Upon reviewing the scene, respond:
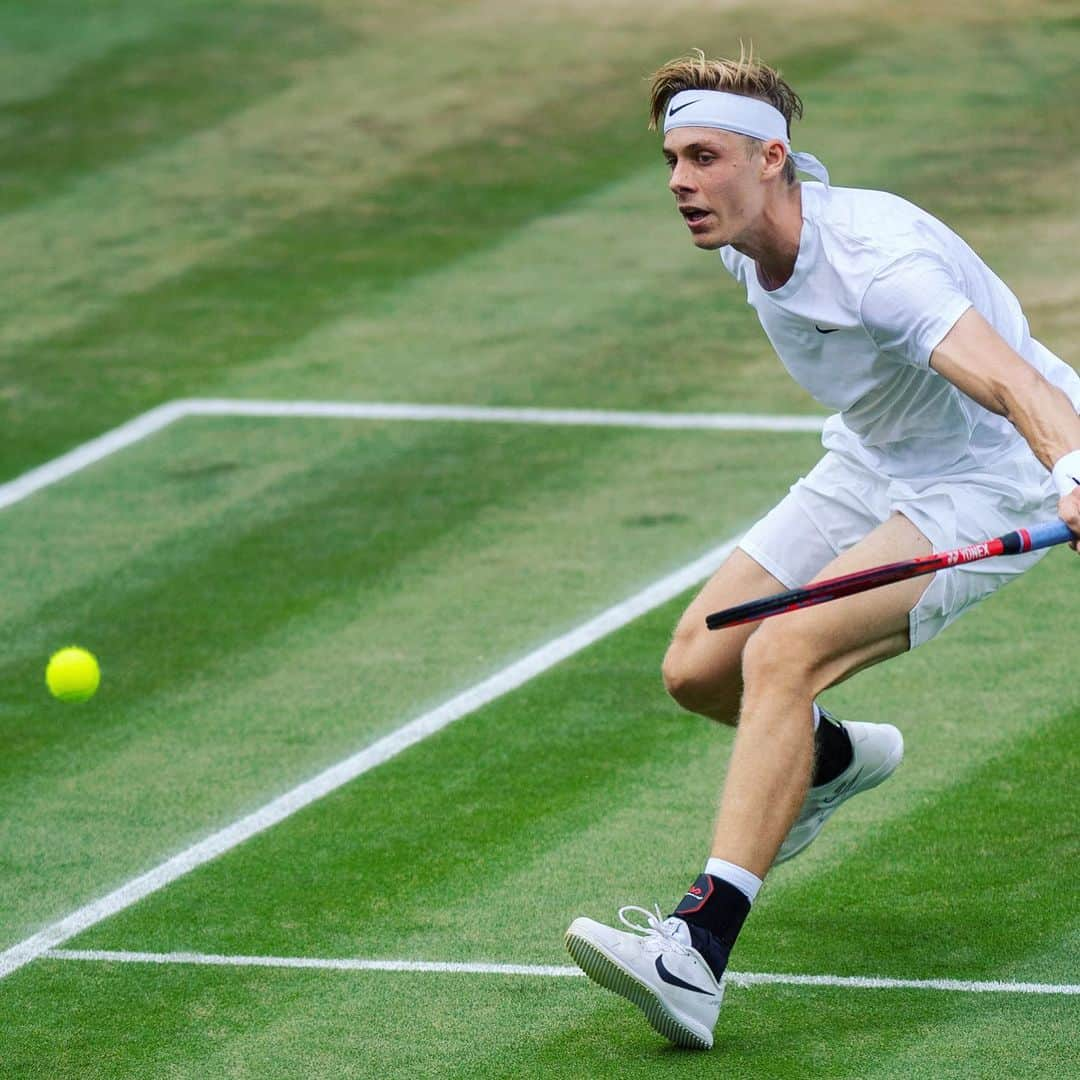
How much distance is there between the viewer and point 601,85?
17.6 m

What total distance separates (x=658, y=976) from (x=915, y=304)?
1.85 meters

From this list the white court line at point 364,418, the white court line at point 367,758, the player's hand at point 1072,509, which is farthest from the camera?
the white court line at point 364,418

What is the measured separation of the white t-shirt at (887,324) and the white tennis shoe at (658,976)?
162cm

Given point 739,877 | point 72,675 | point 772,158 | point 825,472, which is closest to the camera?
point 739,877

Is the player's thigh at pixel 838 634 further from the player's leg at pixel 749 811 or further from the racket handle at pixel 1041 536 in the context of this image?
the racket handle at pixel 1041 536

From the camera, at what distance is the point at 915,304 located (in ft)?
19.4

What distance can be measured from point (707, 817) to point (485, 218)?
27.7ft

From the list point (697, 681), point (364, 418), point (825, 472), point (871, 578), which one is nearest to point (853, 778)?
point (697, 681)

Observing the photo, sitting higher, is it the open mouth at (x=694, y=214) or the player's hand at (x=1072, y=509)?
the open mouth at (x=694, y=214)

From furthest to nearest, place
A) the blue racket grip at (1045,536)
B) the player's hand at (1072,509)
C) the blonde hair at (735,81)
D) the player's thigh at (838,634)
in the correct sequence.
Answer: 1. the blonde hair at (735,81)
2. the player's thigh at (838,634)
3. the blue racket grip at (1045,536)
4. the player's hand at (1072,509)

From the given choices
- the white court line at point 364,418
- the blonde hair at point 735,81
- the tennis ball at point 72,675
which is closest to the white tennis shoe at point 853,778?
the blonde hair at point 735,81

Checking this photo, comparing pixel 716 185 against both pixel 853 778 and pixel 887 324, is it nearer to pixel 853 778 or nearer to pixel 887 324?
pixel 887 324

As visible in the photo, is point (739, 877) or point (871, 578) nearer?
point (871, 578)

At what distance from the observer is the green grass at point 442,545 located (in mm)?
6387
